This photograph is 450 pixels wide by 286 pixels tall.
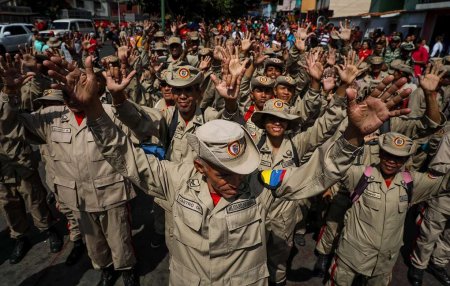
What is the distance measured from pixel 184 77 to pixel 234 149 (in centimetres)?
165

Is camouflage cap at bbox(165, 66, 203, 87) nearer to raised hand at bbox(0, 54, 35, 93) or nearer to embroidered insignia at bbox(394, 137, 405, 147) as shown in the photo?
raised hand at bbox(0, 54, 35, 93)

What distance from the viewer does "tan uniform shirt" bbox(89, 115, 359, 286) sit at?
6.73 feet

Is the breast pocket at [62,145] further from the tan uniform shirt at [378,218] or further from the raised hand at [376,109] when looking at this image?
the tan uniform shirt at [378,218]

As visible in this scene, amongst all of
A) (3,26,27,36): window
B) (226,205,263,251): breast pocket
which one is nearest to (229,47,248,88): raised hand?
(226,205,263,251): breast pocket

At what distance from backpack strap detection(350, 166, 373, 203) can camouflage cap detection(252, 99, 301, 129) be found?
0.87 metres

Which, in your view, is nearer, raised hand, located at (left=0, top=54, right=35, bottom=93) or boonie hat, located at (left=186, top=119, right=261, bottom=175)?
boonie hat, located at (left=186, top=119, right=261, bottom=175)

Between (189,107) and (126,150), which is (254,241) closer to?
(126,150)

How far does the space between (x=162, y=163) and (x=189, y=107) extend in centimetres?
120

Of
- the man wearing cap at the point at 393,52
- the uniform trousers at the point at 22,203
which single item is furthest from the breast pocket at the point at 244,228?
the man wearing cap at the point at 393,52

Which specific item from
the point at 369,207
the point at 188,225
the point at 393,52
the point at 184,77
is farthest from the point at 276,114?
the point at 393,52

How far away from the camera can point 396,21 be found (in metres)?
22.9

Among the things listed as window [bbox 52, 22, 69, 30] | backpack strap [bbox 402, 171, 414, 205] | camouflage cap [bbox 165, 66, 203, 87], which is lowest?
A: backpack strap [bbox 402, 171, 414, 205]

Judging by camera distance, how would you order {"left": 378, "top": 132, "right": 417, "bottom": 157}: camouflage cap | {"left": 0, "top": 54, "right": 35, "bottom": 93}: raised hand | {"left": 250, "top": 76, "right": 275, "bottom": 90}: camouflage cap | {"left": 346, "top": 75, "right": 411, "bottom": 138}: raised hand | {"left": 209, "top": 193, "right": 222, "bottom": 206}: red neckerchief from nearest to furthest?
1. {"left": 346, "top": 75, "right": 411, "bottom": 138}: raised hand
2. {"left": 209, "top": 193, "right": 222, "bottom": 206}: red neckerchief
3. {"left": 378, "top": 132, "right": 417, "bottom": 157}: camouflage cap
4. {"left": 0, "top": 54, "right": 35, "bottom": 93}: raised hand
5. {"left": 250, "top": 76, "right": 275, "bottom": 90}: camouflage cap

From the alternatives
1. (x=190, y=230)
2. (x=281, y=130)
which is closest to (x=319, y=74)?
(x=281, y=130)
